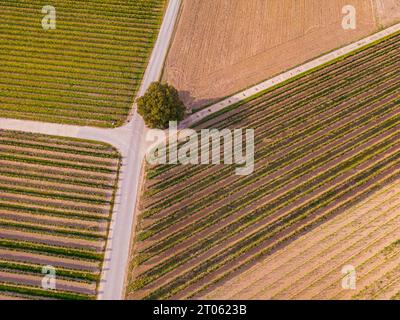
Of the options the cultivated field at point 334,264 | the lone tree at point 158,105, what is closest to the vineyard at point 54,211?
the lone tree at point 158,105

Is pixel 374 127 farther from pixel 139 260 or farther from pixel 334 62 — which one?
pixel 139 260

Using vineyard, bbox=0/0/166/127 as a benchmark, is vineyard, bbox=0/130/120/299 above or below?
below

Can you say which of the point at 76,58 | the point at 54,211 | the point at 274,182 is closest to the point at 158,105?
the point at 274,182

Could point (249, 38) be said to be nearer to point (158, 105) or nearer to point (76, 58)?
point (158, 105)

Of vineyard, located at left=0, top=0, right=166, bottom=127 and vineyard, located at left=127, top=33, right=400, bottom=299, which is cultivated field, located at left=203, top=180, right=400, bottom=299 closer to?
vineyard, located at left=127, top=33, right=400, bottom=299

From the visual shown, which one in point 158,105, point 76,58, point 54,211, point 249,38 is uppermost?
point 249,38

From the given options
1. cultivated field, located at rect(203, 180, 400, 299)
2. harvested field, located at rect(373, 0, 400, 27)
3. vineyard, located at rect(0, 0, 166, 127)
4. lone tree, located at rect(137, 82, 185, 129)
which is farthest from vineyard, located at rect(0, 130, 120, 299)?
harvested field, located at rect(373, 0, 400, 27)

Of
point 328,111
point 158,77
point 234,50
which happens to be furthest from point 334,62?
point 158,77
